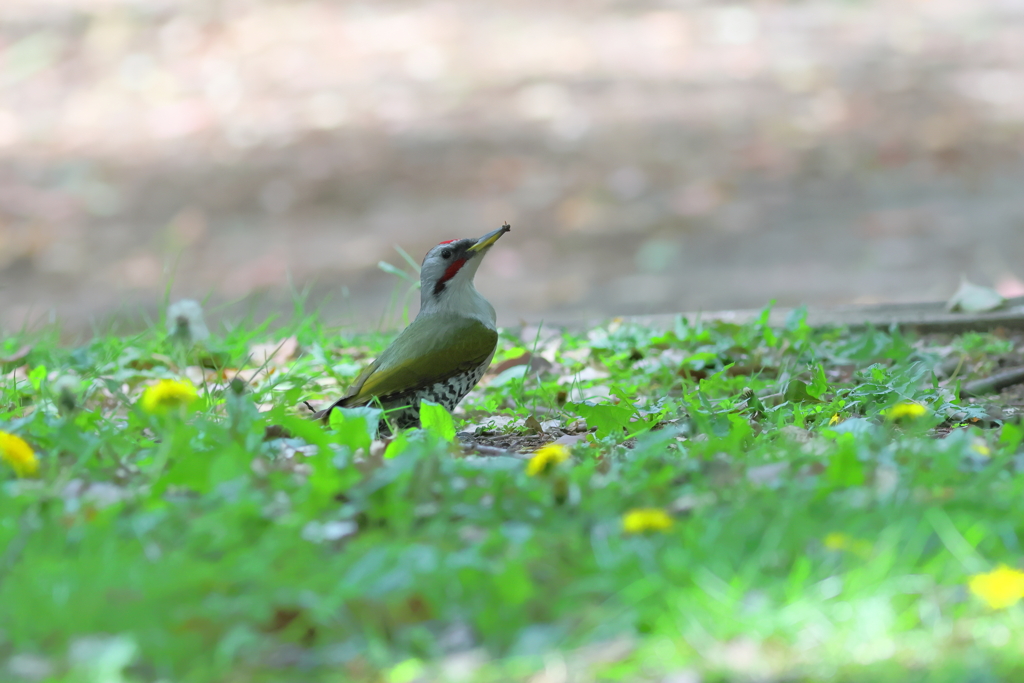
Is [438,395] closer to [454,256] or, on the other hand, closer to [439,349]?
[439,349]

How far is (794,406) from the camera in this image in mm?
3312

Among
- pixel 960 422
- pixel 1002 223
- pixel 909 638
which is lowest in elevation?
pixel 1002 223

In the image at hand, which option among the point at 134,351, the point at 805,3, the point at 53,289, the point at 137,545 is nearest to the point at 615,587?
the point at 137,545

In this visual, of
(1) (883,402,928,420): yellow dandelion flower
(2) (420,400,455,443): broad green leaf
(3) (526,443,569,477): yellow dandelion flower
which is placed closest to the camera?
(3) (526,443,569,477): yellow dandelion flower

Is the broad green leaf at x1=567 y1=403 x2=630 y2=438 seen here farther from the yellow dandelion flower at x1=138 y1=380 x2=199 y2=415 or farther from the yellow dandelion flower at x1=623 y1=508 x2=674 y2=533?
the yellow dandelion flower at x1=138 y1=380 x2=199 y2=415

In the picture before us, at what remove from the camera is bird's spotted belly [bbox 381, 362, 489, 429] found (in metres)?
3.38

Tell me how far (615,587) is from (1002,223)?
6.75 m

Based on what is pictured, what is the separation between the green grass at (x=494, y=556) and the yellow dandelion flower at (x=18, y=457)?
1.7 inches

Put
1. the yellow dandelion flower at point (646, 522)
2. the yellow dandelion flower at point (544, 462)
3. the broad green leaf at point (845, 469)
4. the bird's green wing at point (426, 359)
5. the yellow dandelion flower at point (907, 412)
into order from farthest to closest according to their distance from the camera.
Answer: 1. the bird's green wing at point (426, 359)
2. the yellow dandelion flower at point (907, 412)
3. the yellow dandelion flower at point (544, 462)
4. the broad green leaf at point (845, 469)
5. the yellow dandelion flower at point (646, 522)

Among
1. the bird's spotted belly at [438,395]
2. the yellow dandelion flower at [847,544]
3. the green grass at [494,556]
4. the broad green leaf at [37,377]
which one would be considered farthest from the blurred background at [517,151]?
the yellow dandelion flower at [847,544]

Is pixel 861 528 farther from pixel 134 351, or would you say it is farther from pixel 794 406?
pixel 134 351

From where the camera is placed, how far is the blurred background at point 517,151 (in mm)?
7285

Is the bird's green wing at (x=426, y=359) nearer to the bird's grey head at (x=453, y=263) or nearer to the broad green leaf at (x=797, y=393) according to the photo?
the bird's grey head at (x=453, y=263)

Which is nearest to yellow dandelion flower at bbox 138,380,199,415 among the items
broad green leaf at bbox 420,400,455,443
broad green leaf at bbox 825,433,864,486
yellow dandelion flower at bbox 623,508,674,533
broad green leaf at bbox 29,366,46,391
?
broad green leaf at bbox 420,400,455,443
